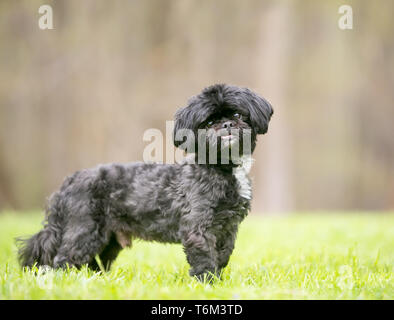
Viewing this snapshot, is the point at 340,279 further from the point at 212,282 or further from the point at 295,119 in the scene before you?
the point at 295,119

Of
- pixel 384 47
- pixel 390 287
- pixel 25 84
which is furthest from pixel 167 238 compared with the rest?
pixel 384 47

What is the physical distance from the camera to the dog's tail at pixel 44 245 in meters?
4.45

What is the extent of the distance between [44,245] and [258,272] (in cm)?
191

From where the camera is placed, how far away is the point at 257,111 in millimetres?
4160

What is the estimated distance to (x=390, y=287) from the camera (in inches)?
144

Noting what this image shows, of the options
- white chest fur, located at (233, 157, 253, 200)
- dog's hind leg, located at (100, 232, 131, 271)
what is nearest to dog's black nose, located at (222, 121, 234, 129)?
white chest fur, located at (233, 157, 253, 200)

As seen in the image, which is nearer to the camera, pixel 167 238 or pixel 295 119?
pixel 167 238

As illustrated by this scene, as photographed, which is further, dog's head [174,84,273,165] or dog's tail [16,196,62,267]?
dog's tail [16,196,62,267]

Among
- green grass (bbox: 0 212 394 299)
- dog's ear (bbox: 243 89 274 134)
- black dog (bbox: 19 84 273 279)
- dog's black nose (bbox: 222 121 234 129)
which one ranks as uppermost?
dog's ear (bbox: 243 89 274 134)

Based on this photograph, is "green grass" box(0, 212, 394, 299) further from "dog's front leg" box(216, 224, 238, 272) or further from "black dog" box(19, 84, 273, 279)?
"black dog" box(19, 84, 273, 279)

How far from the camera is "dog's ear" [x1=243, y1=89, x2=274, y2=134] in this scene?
411 centimetres

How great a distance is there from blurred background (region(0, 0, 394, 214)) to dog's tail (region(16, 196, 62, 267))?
26.0 ft

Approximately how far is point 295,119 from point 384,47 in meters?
3.19

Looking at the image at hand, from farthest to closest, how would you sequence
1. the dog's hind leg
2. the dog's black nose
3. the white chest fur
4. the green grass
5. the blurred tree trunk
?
the blurred tree trunk
the dog's hind leg
the white chest fur
the dog's black nose
the green grass
